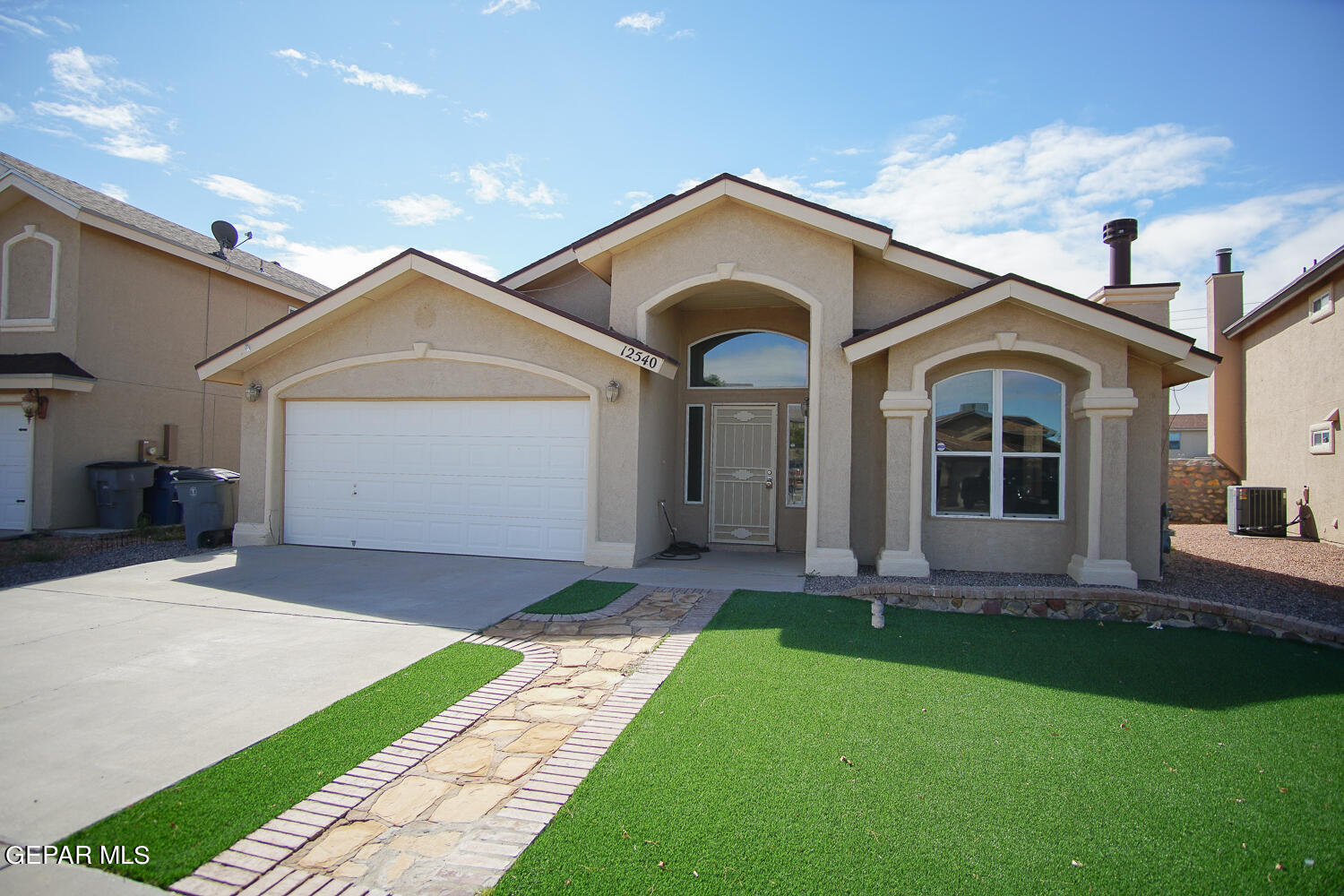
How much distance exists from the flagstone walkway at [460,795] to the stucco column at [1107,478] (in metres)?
5.46

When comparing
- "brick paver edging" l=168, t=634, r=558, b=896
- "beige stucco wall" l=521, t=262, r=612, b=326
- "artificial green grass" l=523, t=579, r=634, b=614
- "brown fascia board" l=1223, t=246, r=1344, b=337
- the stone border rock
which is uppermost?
"brown fascia board" l=1223, t=246, r=1344, b=337

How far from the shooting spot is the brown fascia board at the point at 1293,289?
12219mm

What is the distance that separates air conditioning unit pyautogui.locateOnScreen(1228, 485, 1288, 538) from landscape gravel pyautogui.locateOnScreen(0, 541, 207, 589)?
61.3 feet

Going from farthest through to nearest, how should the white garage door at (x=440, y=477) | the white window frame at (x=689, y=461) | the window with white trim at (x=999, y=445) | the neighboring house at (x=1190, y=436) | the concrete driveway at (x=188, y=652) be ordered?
the neighboring house at (x=1190, y=436) < the white window frame at (x=689, y=461) < the white garage door at (x=440, y=477) < the window with white trim at (x=999, y=445) < the concrete driveway at (x=188, y=652)

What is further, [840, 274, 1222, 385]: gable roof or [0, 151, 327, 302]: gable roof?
[0, 151, 327, 302]: gable roof

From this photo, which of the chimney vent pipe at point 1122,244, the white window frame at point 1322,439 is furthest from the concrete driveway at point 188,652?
the white window frame at point 1322,439

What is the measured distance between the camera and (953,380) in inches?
359

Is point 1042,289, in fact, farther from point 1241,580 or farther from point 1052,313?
point 1241,580

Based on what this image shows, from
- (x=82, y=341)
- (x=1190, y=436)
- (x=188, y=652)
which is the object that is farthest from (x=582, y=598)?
(x=1190, y=436)

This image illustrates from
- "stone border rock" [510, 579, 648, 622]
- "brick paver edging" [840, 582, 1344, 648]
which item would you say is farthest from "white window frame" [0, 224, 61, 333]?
"brick paver edging" [840, 582, 1344, 648]

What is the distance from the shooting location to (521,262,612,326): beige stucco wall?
11.8 m

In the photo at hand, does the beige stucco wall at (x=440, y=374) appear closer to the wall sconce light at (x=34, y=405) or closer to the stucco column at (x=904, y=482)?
the stucco column at (x=904, y=482)

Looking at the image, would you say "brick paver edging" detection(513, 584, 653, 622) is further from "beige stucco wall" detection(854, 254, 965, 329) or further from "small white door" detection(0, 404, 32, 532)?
"small white door" detection(0, 404, 32, 532)

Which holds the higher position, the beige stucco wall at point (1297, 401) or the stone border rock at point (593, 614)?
the beige stucco wall at point (1297, 401)
